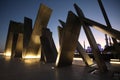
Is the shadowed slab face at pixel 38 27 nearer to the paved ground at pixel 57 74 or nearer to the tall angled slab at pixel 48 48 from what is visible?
the tall angled slab at pixel 48 48

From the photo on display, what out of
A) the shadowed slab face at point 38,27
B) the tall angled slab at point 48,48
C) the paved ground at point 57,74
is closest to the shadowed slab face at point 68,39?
the paved ground at point 57,74

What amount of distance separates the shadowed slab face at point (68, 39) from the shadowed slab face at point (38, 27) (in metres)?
9.12

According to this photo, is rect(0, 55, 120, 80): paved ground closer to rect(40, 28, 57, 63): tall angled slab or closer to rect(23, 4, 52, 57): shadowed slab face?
rect(40, 28, 57, 63): tall angled slab

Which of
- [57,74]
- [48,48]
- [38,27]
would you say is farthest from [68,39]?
[38,27]

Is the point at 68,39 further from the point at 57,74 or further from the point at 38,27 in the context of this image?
the point at 38,27

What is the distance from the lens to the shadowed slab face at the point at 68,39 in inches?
354

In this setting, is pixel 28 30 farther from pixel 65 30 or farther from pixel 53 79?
pixel 53 79

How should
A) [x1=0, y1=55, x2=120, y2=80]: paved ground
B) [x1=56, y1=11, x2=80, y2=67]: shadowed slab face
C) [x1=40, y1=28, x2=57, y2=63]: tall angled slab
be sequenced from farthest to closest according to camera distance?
[x1=40, y1=28, x2=57, y2=63]: tall angled slab < [x1=56, y1=11, x2=80, y2=67]: shadowed slab face < [x1=0, y1=55, x2=120, y2=80]: paved ground

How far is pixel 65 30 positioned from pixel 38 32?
417 inches

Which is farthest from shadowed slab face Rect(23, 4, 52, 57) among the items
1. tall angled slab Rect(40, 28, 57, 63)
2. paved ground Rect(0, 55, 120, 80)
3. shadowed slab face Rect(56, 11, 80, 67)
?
paved ground Rect(0, 55, 120, 80)

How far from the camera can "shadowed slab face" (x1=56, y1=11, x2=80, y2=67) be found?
9.00m

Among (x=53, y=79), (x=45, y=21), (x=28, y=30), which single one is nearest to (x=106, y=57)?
(x=45, y=21)

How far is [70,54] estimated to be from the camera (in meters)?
10.2

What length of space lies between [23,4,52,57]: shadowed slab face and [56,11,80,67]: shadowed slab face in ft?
29.9
